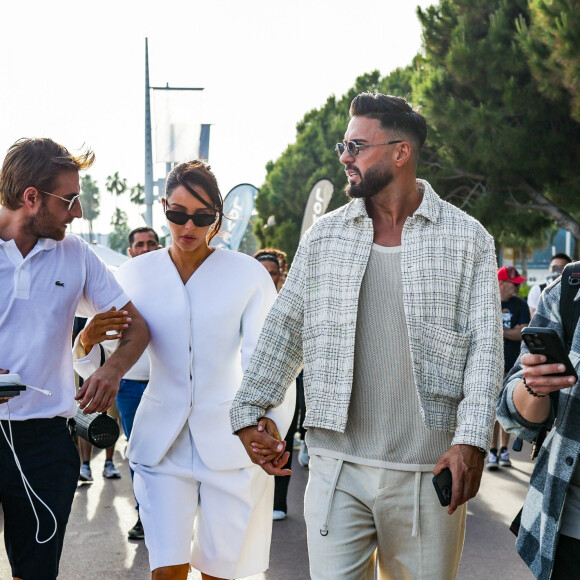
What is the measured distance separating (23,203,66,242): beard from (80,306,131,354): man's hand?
39 cm

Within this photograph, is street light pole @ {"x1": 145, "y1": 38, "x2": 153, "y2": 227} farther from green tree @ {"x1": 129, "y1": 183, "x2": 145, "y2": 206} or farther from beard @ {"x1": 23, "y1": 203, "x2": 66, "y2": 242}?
green tree @ {"x1": 129, "y1": 183, "x2": 145, "y2": 206}

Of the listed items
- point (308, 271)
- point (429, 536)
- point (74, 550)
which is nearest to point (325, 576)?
point (429, 536)

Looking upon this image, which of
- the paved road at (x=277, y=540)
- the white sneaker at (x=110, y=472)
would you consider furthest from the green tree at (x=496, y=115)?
the white sneaker at (x=110, y=472)

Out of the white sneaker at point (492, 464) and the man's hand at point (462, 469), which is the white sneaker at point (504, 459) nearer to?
the white sneaker at point (492, 464)

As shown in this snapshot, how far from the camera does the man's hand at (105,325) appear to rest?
3.85 meters

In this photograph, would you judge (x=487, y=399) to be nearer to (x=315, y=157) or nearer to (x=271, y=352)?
(x=271, y=352)

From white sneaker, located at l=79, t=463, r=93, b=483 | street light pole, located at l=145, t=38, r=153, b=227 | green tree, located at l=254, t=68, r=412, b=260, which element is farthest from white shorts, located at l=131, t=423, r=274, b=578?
green tree, located at l=254, t=68, r=412, b=260

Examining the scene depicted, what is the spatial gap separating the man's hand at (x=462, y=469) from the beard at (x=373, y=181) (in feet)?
3.07

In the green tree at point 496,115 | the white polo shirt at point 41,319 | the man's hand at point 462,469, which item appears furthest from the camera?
the green tree at point 496,115

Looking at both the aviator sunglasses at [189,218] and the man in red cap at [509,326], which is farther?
the man in red cap at [509,326]

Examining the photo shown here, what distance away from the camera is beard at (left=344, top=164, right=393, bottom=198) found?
323 centimetres

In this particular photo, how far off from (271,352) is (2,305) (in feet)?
3.49

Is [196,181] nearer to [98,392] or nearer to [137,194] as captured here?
[98,392]

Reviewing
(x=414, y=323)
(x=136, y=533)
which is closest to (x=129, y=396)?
(x=136, y=533)
